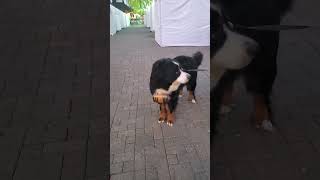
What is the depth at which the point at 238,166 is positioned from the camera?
1104 mm

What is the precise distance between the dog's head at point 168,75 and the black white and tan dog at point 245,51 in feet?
5.24

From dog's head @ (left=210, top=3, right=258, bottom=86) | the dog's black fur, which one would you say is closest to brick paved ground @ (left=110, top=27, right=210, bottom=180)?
the dog's black fur

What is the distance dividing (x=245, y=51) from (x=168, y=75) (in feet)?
5.50

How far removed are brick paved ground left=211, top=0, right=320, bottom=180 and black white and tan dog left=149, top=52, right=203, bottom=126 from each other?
5.22ft

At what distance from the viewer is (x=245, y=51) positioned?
0.96 meters

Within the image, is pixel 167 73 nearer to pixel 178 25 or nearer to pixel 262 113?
→ pixel 262 113

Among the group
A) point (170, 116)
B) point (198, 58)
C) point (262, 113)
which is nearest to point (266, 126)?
point (262, 113)

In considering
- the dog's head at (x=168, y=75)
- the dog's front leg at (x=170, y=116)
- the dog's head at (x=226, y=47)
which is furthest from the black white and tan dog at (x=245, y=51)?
the dog's front leg at (x=170, y=116)
